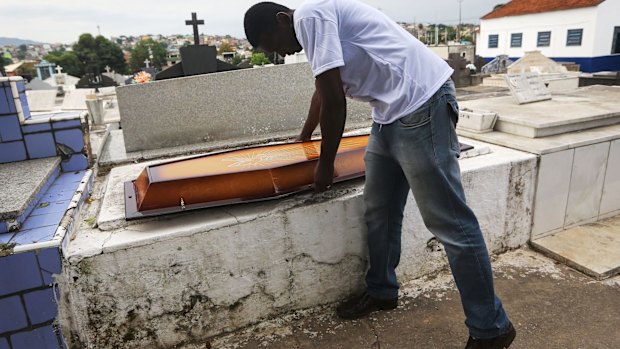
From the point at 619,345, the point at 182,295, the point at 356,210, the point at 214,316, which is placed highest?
the point at 356,210

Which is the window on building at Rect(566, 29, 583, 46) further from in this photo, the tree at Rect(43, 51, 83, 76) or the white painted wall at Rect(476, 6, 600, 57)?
the tree at Rect(43, 51, 83, 76)

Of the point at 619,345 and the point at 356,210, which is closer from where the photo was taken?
the point at 619,345

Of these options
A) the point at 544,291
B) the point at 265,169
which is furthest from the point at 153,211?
the point at 544,291

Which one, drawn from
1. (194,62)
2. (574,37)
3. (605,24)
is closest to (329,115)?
(194,62)

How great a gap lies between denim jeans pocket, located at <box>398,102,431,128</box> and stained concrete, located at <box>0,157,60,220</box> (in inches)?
70.5

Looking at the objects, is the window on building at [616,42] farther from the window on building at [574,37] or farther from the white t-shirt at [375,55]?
the white t-shirt at [375,55]

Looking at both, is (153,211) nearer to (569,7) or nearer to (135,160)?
(135,160)

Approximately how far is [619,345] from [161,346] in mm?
2258

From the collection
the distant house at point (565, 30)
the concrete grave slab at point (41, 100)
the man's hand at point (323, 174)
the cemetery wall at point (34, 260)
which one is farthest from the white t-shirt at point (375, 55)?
the distant house at point (565, 30)

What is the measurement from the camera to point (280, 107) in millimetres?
4152

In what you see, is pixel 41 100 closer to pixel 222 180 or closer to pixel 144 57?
pixel 222 180

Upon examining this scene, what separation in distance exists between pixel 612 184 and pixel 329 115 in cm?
A: 276

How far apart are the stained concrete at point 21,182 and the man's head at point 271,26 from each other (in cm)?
134

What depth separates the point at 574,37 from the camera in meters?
32.6
